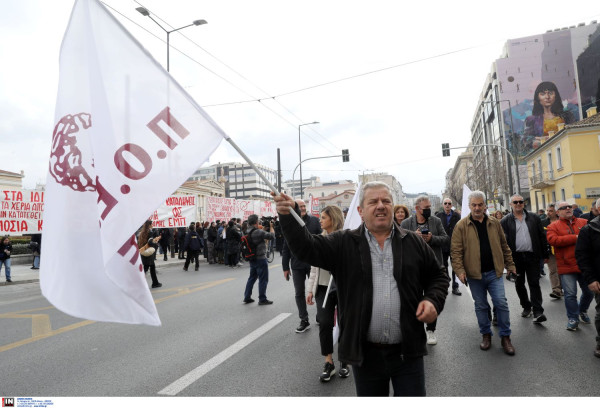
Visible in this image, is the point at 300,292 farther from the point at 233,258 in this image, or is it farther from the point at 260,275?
the point at 233,258

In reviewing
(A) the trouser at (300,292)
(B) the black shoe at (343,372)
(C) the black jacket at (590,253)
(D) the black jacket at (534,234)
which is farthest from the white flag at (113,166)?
(D) the black jacket at (534,234)

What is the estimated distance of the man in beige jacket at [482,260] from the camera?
5.02 m

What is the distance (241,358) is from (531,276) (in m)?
4.40

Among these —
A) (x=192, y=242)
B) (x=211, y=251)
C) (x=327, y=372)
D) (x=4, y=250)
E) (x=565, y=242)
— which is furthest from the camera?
(x=211, y=251)

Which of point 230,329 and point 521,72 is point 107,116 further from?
point 521,72

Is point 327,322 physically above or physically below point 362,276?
below

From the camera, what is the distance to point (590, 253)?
4.71 m

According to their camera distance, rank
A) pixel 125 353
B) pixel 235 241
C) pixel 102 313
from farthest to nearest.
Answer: pixel 235 241 → pixel 125 353 → pixel 102 313

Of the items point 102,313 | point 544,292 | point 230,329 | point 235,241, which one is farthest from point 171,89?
point 235,241

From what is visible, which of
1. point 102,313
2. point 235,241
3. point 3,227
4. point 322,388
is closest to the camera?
point 102,313

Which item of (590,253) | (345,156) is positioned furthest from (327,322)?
(345,156)

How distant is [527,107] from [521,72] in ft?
17.8

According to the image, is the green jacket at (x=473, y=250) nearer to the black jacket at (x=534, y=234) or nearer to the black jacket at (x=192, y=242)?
the black jacket at (x=534, y=234)

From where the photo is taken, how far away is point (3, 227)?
1415 cm
